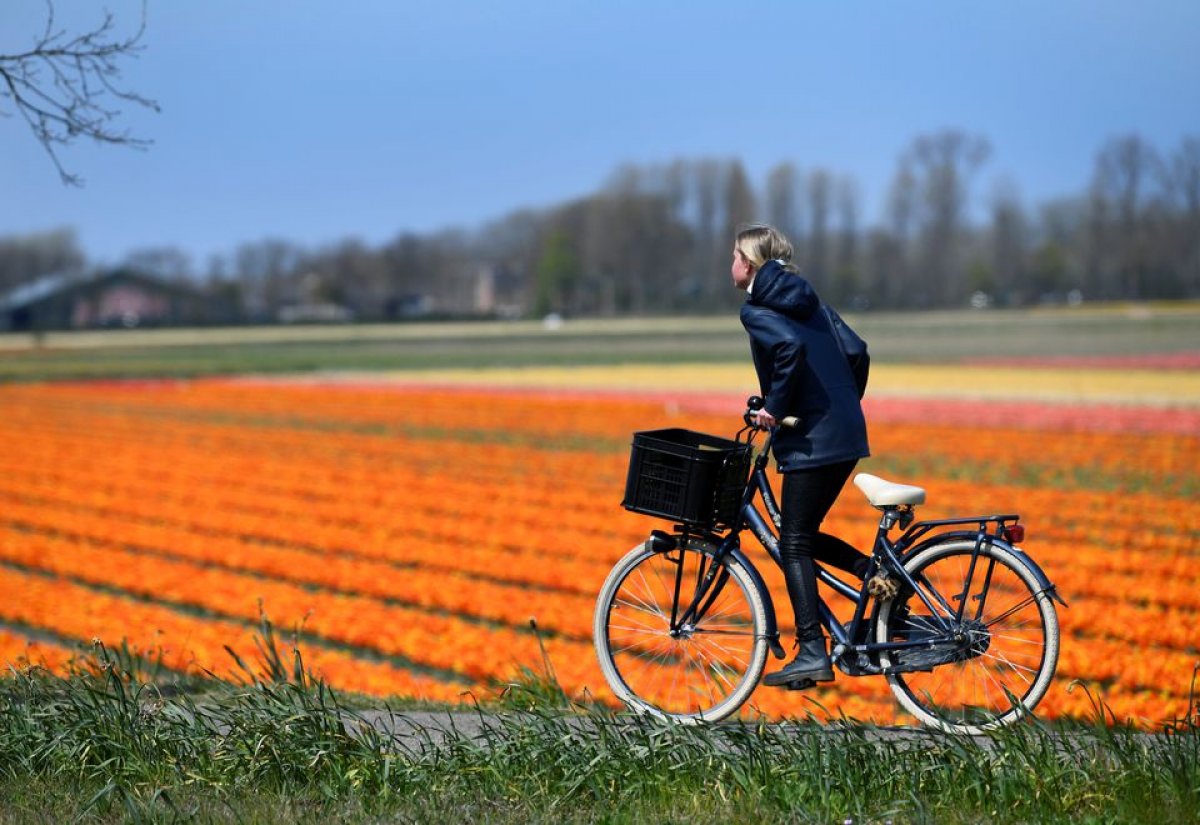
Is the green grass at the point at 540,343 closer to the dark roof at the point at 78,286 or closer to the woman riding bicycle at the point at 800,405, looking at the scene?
the dark roof at the point at 78,286

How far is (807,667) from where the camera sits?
17.1 feet

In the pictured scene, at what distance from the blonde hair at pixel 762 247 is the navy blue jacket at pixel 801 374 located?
5 cm

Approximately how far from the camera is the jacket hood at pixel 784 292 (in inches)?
202

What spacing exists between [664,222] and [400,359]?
48170 mm

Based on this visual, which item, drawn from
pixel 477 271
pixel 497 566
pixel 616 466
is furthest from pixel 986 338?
pixel 477 271

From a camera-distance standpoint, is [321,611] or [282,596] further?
Answer: [282,596]

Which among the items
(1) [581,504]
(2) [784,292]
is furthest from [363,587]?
(2) [784,292]

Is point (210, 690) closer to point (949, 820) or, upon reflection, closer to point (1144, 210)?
point (949, 820)

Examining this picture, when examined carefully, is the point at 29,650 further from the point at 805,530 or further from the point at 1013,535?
the point at 1013,535

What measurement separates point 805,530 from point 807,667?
47cm

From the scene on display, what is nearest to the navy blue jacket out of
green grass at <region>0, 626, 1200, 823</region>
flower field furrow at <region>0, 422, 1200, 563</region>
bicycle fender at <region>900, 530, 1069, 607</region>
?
bicycle fender at <region>900, 530, 1069, 607</region>

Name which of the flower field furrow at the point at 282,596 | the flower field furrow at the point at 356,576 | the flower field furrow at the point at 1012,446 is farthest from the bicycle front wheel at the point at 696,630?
the flower field furrow at the point at 1012,446

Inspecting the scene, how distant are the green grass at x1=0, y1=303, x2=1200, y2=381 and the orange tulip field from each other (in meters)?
25.4

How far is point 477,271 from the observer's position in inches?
5719
